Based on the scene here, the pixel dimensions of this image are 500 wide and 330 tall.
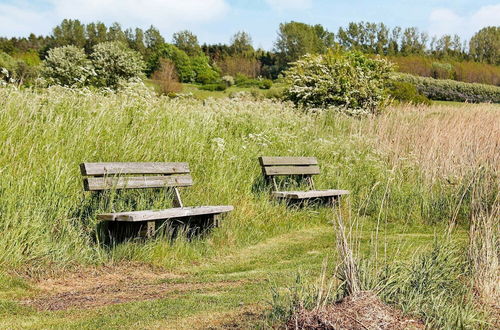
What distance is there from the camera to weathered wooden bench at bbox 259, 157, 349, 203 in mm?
7879

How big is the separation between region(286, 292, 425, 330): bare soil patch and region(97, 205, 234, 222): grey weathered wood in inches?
102

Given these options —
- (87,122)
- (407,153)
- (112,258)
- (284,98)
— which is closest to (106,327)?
(112,258)

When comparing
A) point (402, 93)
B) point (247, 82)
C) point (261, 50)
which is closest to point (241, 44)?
point (261, 50)

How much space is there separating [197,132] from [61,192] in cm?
309

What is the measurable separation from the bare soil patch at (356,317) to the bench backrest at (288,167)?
4.98 metres

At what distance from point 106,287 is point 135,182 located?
4.96 feet

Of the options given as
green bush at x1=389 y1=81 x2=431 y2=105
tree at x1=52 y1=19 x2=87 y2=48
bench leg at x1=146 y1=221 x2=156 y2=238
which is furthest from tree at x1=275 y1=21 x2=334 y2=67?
bench leg at x1=146 y1=221 x2=156 y2=238

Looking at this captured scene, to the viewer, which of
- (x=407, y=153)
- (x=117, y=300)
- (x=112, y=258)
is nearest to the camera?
(x=117, y=300)

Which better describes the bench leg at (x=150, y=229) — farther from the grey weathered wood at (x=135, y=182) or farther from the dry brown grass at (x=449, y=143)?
the dry brown grass at (x=449, y=143)

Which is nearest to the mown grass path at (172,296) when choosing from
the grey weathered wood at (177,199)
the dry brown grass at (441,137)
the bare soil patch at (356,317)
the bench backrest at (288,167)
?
the bare soil patch at (356,317)

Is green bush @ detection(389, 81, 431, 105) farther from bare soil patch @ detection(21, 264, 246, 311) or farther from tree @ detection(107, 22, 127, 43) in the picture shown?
tree @ detection(107, 22, 127, 43)

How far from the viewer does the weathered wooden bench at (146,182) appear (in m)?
5.54

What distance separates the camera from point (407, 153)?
1111 cm

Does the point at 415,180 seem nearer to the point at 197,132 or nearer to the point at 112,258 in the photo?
the point at 197,132
